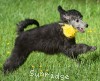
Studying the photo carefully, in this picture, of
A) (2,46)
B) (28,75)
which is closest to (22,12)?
(2,46)

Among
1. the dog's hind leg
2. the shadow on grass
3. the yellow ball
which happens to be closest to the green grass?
the shadow on grass

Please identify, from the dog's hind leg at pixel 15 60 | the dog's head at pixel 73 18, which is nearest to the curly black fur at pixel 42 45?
the dog's hind leg at pixel 15 60

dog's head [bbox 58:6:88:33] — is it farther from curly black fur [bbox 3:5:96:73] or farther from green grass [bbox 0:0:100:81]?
green grass [bbox 0:0:100:81]

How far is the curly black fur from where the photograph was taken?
704 cm

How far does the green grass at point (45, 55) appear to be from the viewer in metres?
6.62

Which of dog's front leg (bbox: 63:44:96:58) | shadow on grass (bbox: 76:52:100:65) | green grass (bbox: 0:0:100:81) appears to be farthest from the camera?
shadow on grass (bbox: 76:52:100:65)

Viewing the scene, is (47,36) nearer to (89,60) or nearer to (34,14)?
(89,60)

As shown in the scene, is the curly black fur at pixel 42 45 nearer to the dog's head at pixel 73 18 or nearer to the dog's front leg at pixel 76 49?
the dog's front leg at pixel 76 49

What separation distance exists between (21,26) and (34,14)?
14.4 ft

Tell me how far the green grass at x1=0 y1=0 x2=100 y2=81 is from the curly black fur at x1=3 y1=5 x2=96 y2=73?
0.17 m

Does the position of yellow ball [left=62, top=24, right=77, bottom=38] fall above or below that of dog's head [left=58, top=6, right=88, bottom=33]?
below

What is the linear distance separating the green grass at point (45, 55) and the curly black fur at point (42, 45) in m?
0.17

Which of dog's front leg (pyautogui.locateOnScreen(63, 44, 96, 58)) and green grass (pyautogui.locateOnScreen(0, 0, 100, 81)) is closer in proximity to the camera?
green grass (pyautogui.locateOnScreen(0, 0, 100, 81))

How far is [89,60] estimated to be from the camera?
7406 millimetres
